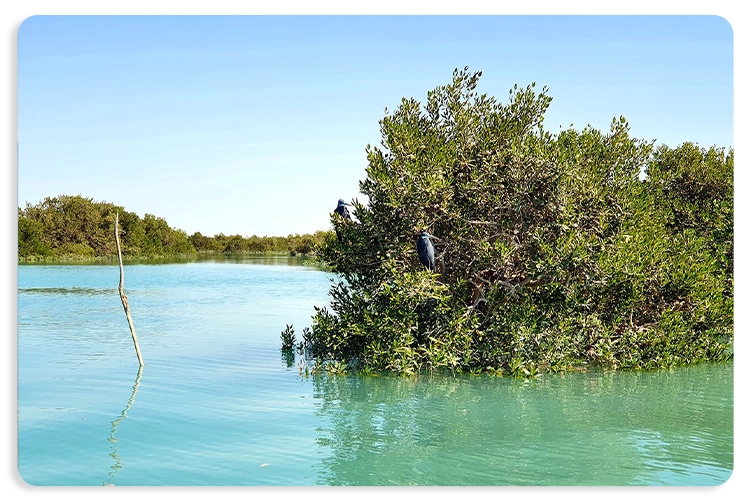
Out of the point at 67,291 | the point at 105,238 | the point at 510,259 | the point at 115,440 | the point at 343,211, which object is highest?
the point at 105,238

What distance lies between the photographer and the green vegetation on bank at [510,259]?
33.5ft

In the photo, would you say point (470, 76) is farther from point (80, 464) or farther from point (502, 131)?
point (80, 464)

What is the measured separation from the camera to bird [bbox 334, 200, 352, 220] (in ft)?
36.3

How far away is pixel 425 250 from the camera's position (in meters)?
9.87

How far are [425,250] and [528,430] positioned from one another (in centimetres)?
268

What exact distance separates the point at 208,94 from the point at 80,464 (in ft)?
20.6

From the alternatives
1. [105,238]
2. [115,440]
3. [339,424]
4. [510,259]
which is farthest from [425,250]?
[105,238]

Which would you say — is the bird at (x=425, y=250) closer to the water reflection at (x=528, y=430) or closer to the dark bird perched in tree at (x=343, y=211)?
the dark bird perched in tree at (x=343, y=211)

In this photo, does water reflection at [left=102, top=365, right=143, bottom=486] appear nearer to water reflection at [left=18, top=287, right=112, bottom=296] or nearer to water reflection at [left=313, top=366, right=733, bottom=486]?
water reflection at [left=313, top=366, right=733, bottom=486]

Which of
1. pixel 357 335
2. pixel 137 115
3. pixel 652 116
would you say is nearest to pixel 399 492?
pixel 357 335

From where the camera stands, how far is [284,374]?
11.6 m

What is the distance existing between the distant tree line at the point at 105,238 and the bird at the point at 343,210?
11361mm

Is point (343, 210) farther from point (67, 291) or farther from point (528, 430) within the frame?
point (67, 291)

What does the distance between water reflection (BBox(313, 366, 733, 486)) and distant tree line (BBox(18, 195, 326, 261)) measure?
43.4 feet
